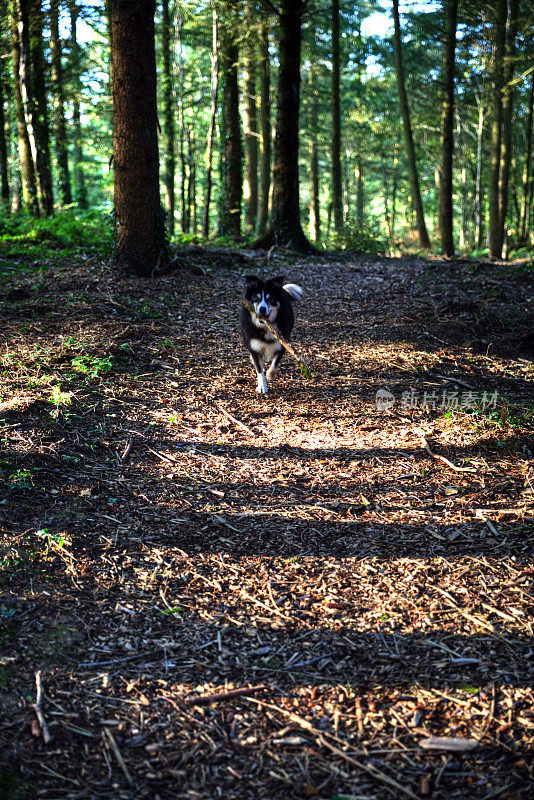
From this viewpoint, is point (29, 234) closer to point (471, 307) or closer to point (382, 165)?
point (471, 307)

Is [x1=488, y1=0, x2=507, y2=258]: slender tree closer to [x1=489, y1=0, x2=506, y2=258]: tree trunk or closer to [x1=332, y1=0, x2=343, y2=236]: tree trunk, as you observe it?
[x1=489, y1=0, x2=506, y2=258]: tree trunk

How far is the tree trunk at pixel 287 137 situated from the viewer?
12.7 m

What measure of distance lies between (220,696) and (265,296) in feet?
→ 14.4

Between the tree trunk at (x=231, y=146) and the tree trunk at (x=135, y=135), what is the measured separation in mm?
6411

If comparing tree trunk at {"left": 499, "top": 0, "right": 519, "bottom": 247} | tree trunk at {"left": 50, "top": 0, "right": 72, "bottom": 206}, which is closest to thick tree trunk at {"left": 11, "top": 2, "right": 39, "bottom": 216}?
tree trunk at {"left": 50, "top": 0, "right": 72, "bottom": 206}

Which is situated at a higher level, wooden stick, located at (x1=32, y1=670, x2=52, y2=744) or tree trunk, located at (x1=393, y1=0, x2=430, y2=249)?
tree trunk, located at (x1=393, y1=0, x2=430, y2=249)

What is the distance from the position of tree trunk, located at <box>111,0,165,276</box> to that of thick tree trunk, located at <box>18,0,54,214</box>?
4.92 m

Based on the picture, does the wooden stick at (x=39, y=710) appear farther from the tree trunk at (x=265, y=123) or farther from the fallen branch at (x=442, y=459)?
the tree trunk at (x=265, y=123)

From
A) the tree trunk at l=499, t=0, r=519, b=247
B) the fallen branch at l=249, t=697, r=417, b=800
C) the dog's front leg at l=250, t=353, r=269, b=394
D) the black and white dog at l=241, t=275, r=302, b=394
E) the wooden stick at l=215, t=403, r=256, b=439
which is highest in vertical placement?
the tree trunk at l=499, t=0, r=519, b=247

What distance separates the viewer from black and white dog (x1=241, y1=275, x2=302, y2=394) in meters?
6.32

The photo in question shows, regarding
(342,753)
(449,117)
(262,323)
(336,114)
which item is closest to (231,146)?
(336,114)

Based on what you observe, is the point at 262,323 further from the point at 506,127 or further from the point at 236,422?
the point at 506,127

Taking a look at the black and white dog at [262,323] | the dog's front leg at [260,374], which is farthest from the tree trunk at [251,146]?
the dog's front leg at [260,374]

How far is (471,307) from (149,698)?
24.3ft
